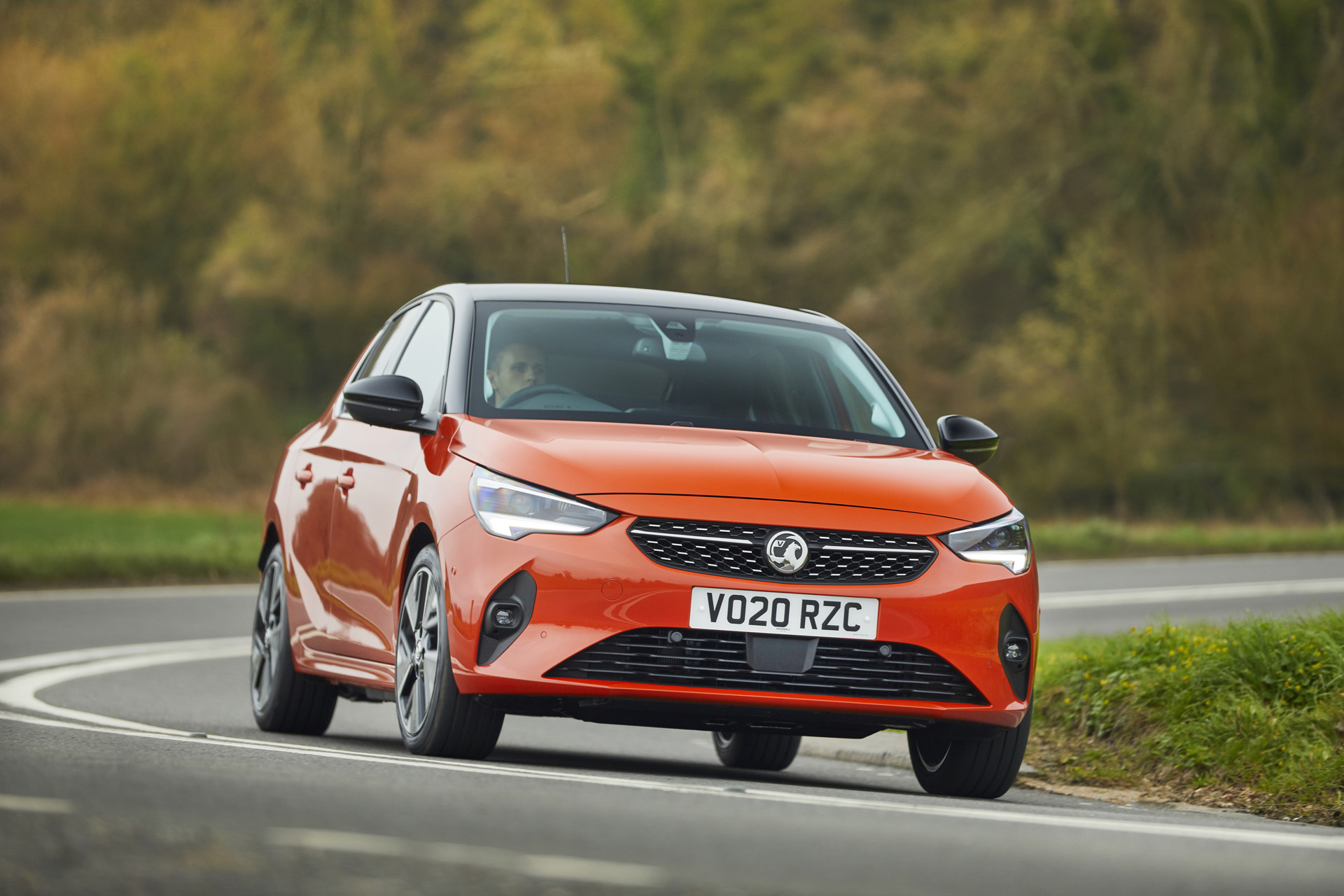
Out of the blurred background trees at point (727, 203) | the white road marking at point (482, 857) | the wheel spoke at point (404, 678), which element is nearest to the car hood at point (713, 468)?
the wheel spoke at point (404, 678)

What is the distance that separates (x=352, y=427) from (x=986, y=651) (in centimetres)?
292

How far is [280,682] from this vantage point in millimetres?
8898

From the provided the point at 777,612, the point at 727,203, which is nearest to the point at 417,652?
the point at 777,612

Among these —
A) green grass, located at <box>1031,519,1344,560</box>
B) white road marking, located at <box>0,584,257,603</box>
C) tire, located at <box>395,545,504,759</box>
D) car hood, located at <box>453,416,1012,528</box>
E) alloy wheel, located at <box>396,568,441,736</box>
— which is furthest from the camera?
green grass, located at <box>1031,519,1344,560</box>

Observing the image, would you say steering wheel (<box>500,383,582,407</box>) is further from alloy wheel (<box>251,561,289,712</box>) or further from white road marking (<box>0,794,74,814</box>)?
white road marking (<box>0,794,74,814</box>)

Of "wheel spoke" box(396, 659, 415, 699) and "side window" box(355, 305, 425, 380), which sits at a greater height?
"side window" box(355, 305, 425, 380)

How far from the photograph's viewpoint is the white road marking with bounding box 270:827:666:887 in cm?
416

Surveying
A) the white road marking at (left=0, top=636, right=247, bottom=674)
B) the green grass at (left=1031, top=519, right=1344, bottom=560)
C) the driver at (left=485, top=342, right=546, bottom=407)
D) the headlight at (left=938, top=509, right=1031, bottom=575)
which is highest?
the driver at (left=485, top=342, right=546, bottom=407)

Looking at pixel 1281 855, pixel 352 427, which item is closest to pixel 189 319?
pixel 352 427

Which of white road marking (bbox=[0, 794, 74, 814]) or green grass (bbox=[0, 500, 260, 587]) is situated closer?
white road marking (bbox=[0, 794, 74, 814])

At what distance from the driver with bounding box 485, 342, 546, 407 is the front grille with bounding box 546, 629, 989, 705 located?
1334 mm

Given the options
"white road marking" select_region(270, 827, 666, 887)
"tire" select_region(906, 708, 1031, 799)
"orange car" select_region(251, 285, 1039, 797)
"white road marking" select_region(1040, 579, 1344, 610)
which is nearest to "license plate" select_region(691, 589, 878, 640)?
"orange car" select_region(251, 285, 1039, 797)

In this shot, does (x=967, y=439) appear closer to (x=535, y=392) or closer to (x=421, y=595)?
(x=535, y=392)

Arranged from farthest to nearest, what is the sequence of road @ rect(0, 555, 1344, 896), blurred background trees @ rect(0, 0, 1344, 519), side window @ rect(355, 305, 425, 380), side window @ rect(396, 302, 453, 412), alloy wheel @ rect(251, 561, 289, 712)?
blurred background trees @ rect(0, 0, 1344, 519) → alloy wheel @ rect(251, 561, 289, 712) → side window @ rect(355, 305, 425, 380) → side window @ rect(396, 302, 453, 412) → road @ rect(0, 555, 1344, 896)
